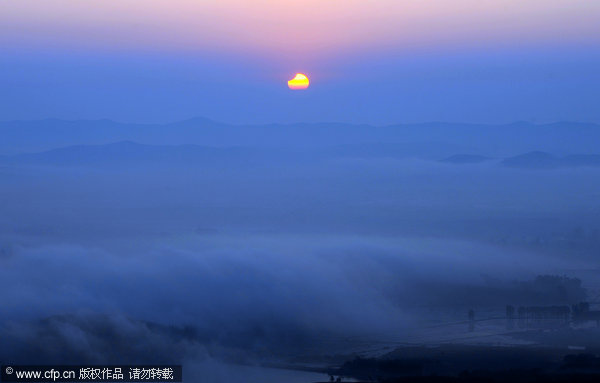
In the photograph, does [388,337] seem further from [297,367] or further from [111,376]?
[111,376]

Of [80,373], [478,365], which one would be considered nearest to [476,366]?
[478,365]

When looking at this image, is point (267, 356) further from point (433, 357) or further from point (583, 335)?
point (583, 335)

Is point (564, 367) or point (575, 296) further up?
point (575, 296)

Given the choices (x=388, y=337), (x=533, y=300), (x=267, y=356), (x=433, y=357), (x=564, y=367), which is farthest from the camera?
(x=533, y=300)

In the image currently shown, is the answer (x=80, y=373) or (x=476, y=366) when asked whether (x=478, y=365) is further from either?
(x=80, y=373)

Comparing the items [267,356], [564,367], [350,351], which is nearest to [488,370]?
[564,367]

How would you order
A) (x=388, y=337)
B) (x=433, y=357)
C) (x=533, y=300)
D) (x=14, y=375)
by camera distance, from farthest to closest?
(x=533, y=300)
(x=388, y=337)
(x=433, y=357)
(x=14, y=375)

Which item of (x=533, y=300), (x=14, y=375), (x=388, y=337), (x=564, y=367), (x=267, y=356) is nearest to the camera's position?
(x=14, y=375)

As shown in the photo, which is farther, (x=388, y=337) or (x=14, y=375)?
(x=388, y=337)

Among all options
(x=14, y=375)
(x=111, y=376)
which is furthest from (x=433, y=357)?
(x=14, y=375)
